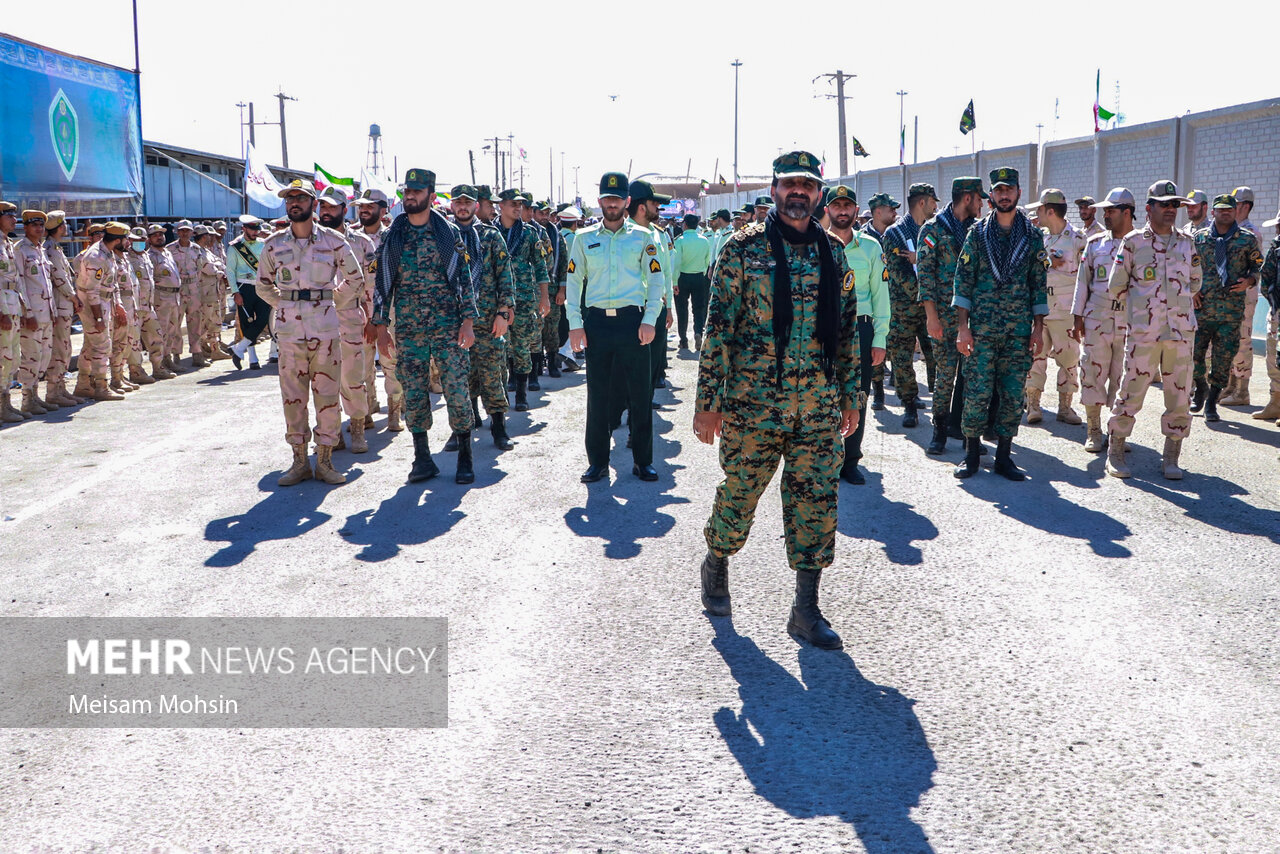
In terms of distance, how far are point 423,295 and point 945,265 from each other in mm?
4154

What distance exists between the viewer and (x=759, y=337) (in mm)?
4508

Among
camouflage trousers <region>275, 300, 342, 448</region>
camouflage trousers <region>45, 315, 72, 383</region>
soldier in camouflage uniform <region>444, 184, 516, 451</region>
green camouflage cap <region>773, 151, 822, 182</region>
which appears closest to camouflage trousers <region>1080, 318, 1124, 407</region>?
soldier in camouflage uniform <region>444, 184, 516, 451</region>

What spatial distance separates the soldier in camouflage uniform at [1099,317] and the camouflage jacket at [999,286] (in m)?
1.23

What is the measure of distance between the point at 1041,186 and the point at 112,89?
19409mm

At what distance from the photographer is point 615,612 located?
5020 mm

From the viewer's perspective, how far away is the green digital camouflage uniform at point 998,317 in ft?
24.8

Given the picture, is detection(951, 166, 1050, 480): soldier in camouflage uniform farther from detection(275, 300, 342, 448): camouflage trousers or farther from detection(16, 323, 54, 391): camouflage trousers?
detection(16, 323, 54, 391): camouflage trousers

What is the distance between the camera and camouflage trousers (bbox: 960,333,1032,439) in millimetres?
7668

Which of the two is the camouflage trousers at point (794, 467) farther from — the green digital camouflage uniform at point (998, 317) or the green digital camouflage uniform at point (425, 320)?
the green digital camouflage uniform at point (425, 320)

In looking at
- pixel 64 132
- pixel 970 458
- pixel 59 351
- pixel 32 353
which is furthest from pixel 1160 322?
pixel 64 132

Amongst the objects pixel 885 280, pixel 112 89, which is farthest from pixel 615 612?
pixel 112 89

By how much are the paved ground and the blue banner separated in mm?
12572

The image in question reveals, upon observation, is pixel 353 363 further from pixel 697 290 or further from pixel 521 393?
pixel 697 290

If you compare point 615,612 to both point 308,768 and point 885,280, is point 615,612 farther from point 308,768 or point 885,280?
point 885,280
